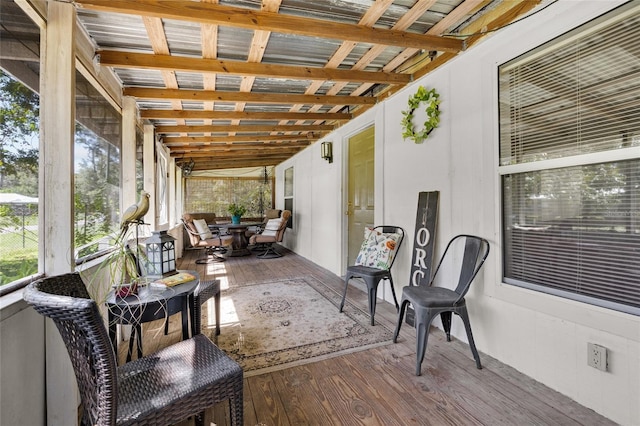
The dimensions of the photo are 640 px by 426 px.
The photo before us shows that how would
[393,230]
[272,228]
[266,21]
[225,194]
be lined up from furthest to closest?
[225,194], [272,228], [393,230], [266,21]

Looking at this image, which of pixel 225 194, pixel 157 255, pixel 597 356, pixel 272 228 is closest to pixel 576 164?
pixel 597 356

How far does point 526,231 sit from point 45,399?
9.76 feet

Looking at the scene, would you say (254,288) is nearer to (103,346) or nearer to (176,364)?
(176,364)

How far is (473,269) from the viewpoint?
217 cm

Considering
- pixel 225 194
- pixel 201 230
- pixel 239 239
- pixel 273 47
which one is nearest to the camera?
pixel 273 47

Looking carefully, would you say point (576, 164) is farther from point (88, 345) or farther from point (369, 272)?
point (88, 345)

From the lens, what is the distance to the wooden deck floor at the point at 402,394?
1.55 m

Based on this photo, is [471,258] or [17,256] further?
[471,258]

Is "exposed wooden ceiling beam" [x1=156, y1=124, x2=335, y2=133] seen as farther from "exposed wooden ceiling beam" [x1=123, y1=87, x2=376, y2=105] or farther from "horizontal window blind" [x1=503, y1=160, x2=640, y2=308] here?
"horizontal window blind" [x1=503, y1=160, x2=640, y2=308]

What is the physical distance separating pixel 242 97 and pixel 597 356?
11.9 ft

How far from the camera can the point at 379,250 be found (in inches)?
119

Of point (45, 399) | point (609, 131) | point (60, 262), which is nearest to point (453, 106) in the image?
point (609, 131)

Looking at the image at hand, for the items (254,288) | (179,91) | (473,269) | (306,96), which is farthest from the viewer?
(254,288)

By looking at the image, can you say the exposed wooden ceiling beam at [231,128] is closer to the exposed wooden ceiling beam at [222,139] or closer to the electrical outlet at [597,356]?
the exposed wooden ceiling beam at [222,139]
